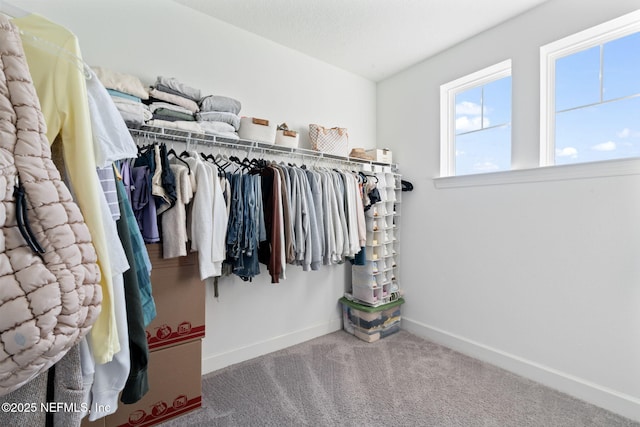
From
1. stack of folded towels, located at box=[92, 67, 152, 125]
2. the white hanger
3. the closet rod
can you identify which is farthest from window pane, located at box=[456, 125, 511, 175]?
the white hanger

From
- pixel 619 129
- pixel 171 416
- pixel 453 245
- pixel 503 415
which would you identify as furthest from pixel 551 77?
pixel 171 416

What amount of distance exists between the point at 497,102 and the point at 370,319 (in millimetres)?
2130

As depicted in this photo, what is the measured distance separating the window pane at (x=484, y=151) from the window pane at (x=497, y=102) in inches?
3.0

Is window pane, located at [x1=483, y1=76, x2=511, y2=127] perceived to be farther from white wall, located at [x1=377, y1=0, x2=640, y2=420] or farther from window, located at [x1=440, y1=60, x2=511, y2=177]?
white wall, located at [x1=377, y1=0, x2=640, y2=420]

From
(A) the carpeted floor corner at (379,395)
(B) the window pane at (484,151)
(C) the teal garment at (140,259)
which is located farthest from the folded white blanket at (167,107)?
(B) the window pane at (484,151)

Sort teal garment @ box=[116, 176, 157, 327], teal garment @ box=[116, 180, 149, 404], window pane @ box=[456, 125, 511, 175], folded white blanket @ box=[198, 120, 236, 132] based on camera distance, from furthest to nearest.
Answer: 1. window pane @ box=[456, 125, 511, 175]
2. folded white blanket @ box=[198, 120, 236, 132]
3. teal garment @ box=[116, 176, 157, 327]
4. teal garment @ box=[116, 180, 149, 404]

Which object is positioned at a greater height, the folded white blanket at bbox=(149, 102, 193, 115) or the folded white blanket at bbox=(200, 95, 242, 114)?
the folded white blanket at bbox=(200, 95, 242, 114)

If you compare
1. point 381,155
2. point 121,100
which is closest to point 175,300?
point 121,100

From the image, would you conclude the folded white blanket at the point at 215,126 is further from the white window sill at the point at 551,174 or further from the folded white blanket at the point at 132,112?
the white window sill at the point at 551,174

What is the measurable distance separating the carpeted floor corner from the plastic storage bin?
23 centimetres

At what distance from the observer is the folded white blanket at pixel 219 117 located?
1.96 metres

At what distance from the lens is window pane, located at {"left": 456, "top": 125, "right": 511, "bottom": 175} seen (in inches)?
93.5

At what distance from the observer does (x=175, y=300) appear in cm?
170

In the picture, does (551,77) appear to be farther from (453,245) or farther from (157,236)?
(157,236)
